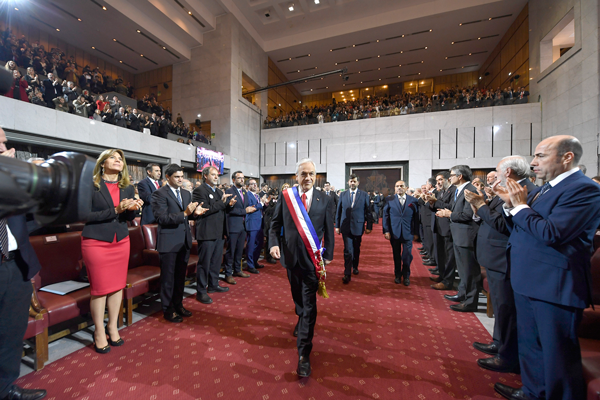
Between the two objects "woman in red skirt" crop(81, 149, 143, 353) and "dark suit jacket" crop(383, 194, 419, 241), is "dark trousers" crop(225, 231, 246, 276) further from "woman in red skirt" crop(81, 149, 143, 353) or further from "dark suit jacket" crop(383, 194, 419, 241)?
"dark suit jacket" crop(383, 194, 419, 241)

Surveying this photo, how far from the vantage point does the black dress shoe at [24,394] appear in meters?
1.52

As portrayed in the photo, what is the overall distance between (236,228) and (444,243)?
3.28 meters

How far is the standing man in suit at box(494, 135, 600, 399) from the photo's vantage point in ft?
4.11

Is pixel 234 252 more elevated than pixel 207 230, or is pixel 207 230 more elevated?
pixel 207 230

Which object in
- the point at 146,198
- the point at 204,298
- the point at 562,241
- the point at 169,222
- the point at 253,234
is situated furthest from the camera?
the point at 253,234

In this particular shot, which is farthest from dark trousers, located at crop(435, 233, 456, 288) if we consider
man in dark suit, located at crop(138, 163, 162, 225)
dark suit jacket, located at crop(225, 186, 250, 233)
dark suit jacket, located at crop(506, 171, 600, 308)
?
man in dark suit, located at crop(138, 163, 162, 225)

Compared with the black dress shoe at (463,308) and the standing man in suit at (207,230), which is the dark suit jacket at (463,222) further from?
the standing man in suit at (207,230)

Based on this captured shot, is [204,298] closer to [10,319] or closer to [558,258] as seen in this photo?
[10,319]

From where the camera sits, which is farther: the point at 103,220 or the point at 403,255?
the point at 403,255

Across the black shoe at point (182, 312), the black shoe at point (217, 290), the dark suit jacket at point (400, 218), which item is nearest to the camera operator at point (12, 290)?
the black shoe at point (182, 312)

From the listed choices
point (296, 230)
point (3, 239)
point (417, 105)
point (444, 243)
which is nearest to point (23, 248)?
point (3, 239)

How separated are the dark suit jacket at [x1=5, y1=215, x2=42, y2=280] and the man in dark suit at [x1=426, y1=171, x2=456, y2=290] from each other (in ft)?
12.9

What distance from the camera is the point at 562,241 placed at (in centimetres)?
126

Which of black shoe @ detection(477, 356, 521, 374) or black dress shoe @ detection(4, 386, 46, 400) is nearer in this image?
black dress shoe @ detection(4, 386, 46, 400)
